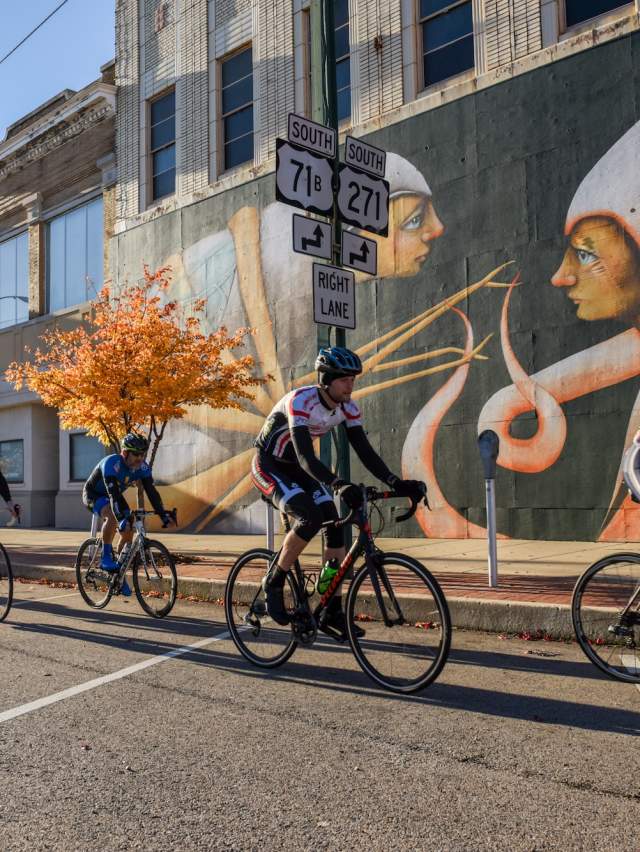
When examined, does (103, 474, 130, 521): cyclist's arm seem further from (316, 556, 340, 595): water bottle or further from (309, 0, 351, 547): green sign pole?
(316, 556, 340, 595): water bottle

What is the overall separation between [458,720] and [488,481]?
12.5ft

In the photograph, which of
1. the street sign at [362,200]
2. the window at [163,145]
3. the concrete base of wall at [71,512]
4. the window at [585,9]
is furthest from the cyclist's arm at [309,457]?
the concrete base of wall at [71,512]

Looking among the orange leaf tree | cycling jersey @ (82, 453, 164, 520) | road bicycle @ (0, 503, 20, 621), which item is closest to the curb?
cycling jersey @ (82, 453, 164, 520)

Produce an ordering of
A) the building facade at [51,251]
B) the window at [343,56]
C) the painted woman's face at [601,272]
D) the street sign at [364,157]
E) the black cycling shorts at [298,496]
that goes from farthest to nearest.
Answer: the building facade at [51,251] → the window at [343,56] → the painted woman's face at [601,272] → the street sign at [364,157] → the black cycling shorts at [298,496]

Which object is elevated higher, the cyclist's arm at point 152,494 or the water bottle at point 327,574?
the cyclist's arm at point 152,494

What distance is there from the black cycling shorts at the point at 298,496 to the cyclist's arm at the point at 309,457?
15.8 inches

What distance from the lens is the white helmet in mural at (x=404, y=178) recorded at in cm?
1374

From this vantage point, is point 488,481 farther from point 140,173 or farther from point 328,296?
point 140,173

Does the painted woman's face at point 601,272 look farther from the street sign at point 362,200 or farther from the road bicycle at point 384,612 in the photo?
the road bicycle at point 384,612

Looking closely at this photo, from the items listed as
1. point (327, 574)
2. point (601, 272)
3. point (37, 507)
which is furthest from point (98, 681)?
point (37, 507)

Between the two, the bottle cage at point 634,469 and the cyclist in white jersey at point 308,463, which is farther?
the cyclist in white jersey at point 308,463

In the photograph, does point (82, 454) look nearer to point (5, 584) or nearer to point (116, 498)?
point (5, 584)

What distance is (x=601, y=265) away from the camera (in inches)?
452

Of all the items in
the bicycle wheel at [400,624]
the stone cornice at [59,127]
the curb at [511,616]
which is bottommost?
the curb at [511,616]
